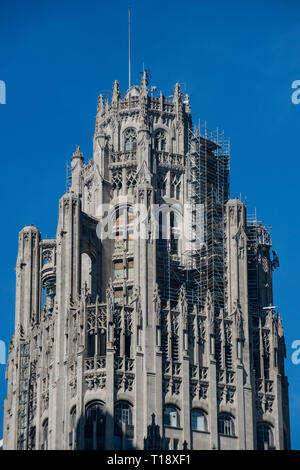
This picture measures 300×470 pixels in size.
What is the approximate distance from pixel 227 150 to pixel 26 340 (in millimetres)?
23082

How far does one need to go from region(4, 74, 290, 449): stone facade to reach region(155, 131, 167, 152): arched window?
83mm

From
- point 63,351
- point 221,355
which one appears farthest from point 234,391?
point 63,351

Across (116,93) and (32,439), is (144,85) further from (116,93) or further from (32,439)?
(32,439)

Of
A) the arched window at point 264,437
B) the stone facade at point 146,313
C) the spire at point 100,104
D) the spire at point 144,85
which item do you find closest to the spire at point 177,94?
the stone facade at point 146,313

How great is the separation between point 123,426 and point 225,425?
830 centimetres

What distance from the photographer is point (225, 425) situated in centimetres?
15238

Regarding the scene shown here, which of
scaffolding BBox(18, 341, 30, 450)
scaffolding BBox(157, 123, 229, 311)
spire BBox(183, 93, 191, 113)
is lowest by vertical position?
scaffolding BBox(18, 341, 30, 450)

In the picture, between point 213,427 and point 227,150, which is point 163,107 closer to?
point 227,150

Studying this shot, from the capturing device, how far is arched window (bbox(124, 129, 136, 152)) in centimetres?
16725

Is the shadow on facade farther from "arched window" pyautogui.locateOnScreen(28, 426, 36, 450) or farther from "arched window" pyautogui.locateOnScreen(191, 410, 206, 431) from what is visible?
"arched window" pyautogui.locateOnScreen(28, 426, 36, 450)

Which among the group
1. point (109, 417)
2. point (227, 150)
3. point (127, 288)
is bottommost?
point (109, 417)

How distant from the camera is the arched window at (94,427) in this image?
148 meters

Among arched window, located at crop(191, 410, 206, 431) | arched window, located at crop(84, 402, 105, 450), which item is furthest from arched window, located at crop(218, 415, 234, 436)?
arched window, located at crop(84, 402, 105, 450)

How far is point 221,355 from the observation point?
508 ft
